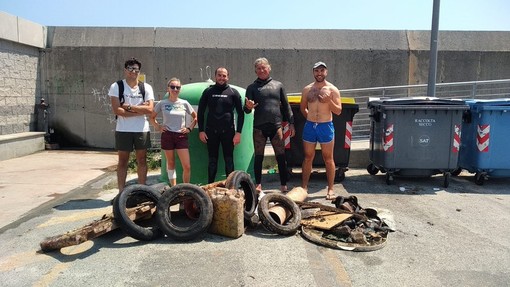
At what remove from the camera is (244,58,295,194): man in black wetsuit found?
19.5 ft

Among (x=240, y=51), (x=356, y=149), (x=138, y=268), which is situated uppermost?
(x=240, y=51)

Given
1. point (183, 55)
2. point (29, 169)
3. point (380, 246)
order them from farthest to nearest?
point (183, 55), point (29, 169), point (380, 246)

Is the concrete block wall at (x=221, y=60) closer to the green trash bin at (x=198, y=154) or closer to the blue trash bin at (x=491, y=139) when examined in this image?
the blue trash bin at (x=491, y=139)

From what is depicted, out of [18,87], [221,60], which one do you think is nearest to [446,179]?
[221,60]

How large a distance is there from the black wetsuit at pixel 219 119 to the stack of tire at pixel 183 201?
3.44 feet

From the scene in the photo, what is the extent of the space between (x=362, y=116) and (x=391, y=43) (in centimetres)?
230

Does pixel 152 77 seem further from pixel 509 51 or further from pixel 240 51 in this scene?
pixel 509 51

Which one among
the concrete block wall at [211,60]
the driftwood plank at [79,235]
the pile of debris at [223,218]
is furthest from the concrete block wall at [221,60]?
the driftwood plank at [79,235]

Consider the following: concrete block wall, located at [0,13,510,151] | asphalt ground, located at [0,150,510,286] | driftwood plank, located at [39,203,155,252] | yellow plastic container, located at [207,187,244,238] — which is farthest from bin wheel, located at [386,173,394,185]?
concrete block wall, located at [0,13,510,151]

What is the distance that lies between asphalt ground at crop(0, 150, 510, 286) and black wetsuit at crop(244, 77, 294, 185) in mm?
1011

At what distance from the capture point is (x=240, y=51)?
11453mm

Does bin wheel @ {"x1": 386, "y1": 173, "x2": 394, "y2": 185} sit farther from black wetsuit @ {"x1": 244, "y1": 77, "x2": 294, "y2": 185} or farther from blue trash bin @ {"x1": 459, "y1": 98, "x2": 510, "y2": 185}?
black wetsuit @ {"x1": 244, "y1": 77, "x2": 294, "y2": 185}

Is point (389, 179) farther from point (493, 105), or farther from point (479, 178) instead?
point (493, 105)

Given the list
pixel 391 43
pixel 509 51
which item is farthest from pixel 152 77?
pixel 509 51
